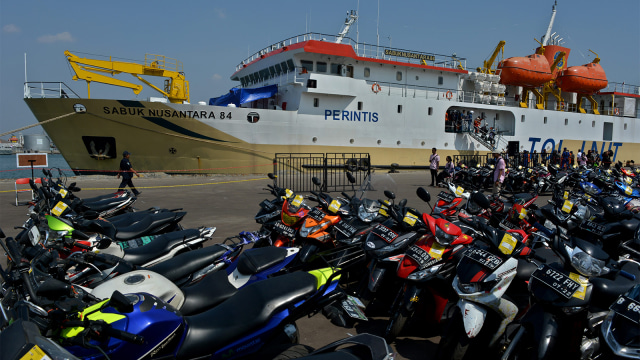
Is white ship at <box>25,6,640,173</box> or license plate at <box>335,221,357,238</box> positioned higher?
white ship at <box>25,6,640,173</box>

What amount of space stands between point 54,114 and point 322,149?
10.4 m

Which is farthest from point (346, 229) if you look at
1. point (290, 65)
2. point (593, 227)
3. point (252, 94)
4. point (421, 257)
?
point (290, 65)

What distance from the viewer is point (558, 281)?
2.46m

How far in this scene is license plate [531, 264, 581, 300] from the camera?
240 centimetres

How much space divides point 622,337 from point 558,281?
51 cm

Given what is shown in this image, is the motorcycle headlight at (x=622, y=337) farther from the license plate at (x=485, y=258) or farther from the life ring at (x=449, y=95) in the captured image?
the life ring at (x=449, y=95)

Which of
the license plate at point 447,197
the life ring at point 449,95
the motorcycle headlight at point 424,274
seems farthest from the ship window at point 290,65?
the motorcycle headlight at point 424,274

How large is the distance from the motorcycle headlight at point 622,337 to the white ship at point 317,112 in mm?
14852

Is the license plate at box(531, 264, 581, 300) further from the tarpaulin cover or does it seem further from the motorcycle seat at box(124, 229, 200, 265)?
the tarpaulin cover

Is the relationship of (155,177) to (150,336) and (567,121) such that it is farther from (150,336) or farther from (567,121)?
(567,121)

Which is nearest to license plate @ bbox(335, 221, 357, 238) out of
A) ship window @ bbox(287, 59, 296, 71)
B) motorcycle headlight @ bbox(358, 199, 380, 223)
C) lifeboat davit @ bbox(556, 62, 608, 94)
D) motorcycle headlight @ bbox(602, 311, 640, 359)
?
motorcycle headlight @ bbox(358, 199, 380, 223)

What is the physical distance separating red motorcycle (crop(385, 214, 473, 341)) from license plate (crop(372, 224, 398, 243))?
1.11 ft

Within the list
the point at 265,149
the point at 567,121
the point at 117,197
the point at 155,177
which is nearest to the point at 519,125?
the point at 567,121

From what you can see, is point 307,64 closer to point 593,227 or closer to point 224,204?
point 224,204
